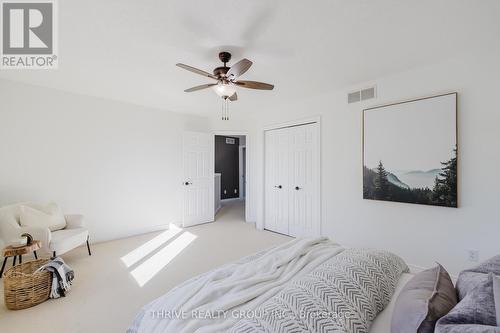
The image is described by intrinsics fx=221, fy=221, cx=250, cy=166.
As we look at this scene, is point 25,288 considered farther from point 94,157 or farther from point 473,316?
point 473,316

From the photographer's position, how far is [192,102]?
4098 mm

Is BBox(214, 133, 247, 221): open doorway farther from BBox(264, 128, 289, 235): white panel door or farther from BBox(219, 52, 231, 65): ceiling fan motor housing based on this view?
BBox(219, 52, 231, 65): ceiling fan motor housing

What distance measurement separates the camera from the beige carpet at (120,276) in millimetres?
1906

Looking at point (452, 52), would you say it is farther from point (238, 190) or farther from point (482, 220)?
point (238, 190)

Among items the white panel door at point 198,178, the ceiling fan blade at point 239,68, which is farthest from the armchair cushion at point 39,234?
the ceiling fan blade at point 239,68

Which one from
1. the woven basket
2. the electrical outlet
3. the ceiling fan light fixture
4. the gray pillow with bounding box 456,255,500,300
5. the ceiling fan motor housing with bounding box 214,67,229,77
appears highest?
the ceiling fan motor housing with bounding box 214,67,229,77

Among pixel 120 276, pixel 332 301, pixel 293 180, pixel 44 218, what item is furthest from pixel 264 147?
pixel 332 301

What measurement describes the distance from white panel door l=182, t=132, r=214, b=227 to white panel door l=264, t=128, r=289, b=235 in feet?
4.58

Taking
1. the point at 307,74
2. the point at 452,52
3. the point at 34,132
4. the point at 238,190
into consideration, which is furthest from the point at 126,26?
the point at 238,190

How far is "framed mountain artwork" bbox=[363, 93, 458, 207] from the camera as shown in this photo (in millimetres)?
2500

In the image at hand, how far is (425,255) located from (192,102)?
4174mm

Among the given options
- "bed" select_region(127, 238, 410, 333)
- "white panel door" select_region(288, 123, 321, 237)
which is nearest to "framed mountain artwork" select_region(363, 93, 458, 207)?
"white panel door" select_region(288, 123, 321, 237)

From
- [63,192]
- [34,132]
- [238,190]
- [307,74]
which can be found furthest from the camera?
[238,190]

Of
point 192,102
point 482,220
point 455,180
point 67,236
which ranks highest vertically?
point 192,102
